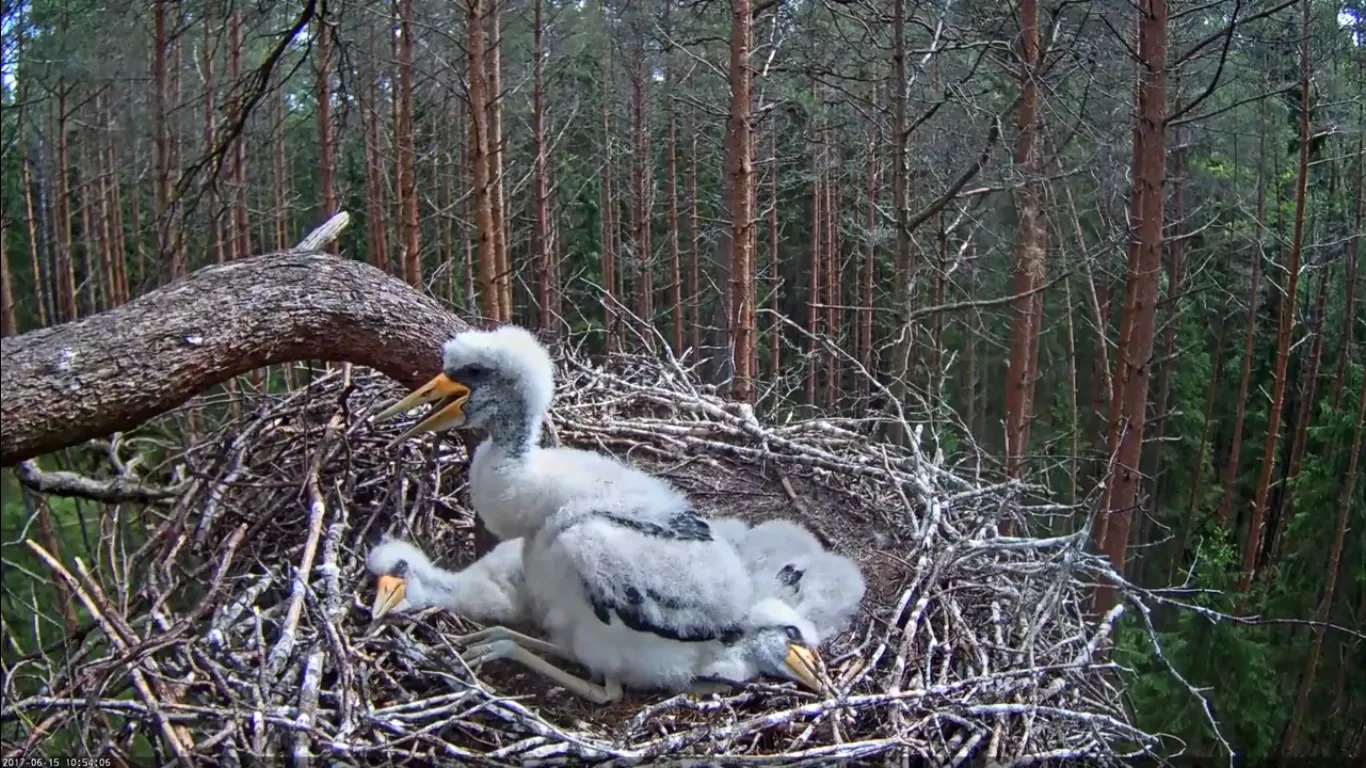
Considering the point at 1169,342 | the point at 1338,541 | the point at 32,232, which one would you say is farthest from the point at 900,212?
the point at 32,232

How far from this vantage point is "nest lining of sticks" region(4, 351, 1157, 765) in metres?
2.11

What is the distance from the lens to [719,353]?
16.4 ft

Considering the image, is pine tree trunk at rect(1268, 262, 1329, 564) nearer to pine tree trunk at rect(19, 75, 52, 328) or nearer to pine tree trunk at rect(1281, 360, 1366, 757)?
pine tree trunk at rect(1281, 360, 1366, 757)

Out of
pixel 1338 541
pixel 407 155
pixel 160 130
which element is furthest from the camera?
pixel 160 130

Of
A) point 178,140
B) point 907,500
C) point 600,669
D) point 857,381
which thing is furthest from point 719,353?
point 178,140

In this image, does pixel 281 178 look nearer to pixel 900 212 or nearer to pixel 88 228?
pixel 88 228

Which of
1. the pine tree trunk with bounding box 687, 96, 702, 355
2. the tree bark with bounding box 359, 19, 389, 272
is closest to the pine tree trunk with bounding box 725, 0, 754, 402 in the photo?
the pine tree trunk with bounding box 687, 96, 702, 355

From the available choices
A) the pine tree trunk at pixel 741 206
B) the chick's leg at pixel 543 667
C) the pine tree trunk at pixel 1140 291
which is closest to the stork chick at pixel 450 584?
the chick's leg at pixel 543 667

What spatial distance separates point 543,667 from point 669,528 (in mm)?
486

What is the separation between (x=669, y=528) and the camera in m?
2.40

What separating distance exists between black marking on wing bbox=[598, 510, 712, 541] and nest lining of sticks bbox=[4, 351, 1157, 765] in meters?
0.36

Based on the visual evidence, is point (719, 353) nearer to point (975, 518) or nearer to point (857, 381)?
point (857, 381)

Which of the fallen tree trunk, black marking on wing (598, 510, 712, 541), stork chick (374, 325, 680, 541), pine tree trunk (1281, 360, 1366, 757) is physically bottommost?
pine tree trunk (1281, 360, 1366, 757)

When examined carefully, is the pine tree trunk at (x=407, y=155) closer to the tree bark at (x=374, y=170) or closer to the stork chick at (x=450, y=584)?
the tree bark at (x=374, y=170)
